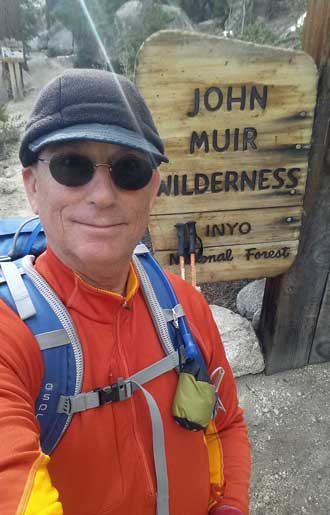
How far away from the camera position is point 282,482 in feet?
7.84

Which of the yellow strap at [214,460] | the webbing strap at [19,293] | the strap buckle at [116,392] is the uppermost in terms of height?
the webbing strap at [19,293]

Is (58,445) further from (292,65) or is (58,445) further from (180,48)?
(292,65)

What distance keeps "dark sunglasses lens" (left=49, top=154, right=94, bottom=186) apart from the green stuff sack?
59cm

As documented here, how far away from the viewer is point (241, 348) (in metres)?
2.91

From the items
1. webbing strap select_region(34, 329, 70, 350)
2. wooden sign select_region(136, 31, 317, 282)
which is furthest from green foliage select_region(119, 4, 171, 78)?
webbing strap select_region(34, 329, 70, 350)

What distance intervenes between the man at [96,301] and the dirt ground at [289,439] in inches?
53.9

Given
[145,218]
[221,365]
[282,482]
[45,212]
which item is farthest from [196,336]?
[282,482]

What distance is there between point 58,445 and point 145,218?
582mm

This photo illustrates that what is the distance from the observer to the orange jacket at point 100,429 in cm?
80

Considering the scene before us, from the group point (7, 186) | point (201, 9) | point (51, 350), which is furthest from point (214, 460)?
point (201, 9)

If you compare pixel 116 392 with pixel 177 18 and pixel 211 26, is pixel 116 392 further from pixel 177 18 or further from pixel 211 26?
pixel 211 26

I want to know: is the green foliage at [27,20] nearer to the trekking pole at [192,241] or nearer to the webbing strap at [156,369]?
the trekking pole at [192,241]

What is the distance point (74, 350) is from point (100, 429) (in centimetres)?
21

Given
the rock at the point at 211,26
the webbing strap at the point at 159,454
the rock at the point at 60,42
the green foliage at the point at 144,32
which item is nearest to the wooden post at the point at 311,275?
the webbing strap at the point at 159,454
